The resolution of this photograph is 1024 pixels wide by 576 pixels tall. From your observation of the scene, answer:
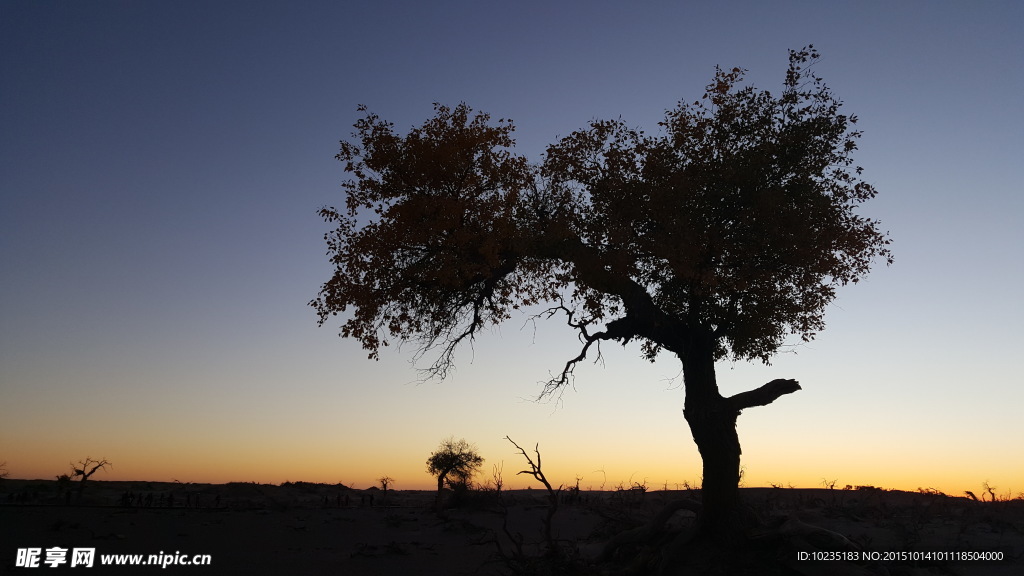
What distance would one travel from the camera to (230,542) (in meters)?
24.5

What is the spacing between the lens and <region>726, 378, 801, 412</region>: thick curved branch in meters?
17.0

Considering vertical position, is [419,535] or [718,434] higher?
[718,434]

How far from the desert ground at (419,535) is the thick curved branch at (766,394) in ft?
9.51

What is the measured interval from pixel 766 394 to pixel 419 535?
53.6 feet

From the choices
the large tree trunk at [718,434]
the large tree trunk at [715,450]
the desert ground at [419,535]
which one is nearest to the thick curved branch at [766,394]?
the large tree trunk at [718,434]

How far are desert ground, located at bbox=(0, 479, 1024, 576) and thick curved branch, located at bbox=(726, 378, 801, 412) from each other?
9.51 ft

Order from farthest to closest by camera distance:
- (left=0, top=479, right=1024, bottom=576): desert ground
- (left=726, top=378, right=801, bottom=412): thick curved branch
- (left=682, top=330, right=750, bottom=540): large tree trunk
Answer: (left=0, top=479, right=1024, bottom=576): desert ground, (left=726, top=378, right=801, bottom=412): thick curved branch, (left=682, top=330, right=750, bottom=540): large tree trunk

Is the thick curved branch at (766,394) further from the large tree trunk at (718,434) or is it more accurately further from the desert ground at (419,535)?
the desert ground at (419,535)

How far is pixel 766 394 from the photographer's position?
1700 cm

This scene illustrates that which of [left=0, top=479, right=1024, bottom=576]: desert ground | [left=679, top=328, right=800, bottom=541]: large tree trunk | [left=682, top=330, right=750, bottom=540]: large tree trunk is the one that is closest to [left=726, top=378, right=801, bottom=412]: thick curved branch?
[left=679, top=328, right=800, bottom=541]: large tree trunk

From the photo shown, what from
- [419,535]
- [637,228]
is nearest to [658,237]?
[637,228]

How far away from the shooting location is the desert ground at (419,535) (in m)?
18.3

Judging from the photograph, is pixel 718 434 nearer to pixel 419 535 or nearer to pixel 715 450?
pixel 715 450

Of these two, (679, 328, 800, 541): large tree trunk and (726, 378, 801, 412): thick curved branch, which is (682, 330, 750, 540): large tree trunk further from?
(726, 378, 801, 412): thick curved branch
